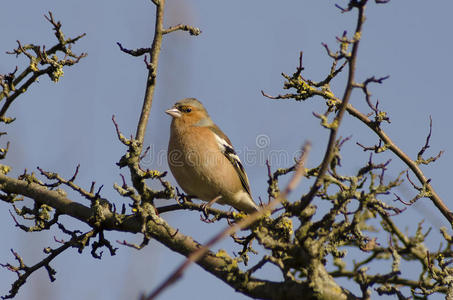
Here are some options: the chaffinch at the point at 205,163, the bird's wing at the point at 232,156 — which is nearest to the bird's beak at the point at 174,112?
the chaffinch at the point at 205,163

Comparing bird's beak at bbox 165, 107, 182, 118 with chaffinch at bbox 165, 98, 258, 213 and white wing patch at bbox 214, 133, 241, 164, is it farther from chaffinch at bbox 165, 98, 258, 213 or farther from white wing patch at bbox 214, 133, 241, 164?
white wing patch at bbox 214, 133, 241, 164

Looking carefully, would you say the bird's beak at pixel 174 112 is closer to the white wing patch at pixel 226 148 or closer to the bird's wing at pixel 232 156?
the bird's wing at pixel 232 156

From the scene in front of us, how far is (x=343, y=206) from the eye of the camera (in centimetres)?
387

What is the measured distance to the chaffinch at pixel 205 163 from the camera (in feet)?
22.6

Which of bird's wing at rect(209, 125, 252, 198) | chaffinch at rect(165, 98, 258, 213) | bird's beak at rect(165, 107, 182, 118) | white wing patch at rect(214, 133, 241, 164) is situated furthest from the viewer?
bird's beak at rect(165, 107, 182, 118)

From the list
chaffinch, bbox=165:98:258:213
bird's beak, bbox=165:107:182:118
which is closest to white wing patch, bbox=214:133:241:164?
chaffinch, bbox=165:98:258:213

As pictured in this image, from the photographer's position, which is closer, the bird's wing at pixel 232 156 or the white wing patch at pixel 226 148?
the bird's wing at pixel 232 156

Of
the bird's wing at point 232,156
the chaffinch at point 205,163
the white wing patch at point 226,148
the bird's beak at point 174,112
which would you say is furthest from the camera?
the bird's beak at point 174,112

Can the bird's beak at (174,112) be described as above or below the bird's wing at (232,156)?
above

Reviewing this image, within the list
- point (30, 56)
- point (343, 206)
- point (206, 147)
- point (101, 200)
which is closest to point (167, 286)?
point (343, 206)

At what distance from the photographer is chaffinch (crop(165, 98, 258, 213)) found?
6879 mm

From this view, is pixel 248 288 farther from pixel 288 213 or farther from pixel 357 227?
pixel 357 227

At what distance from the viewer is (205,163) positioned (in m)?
7.04

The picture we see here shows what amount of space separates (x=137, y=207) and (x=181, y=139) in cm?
307
